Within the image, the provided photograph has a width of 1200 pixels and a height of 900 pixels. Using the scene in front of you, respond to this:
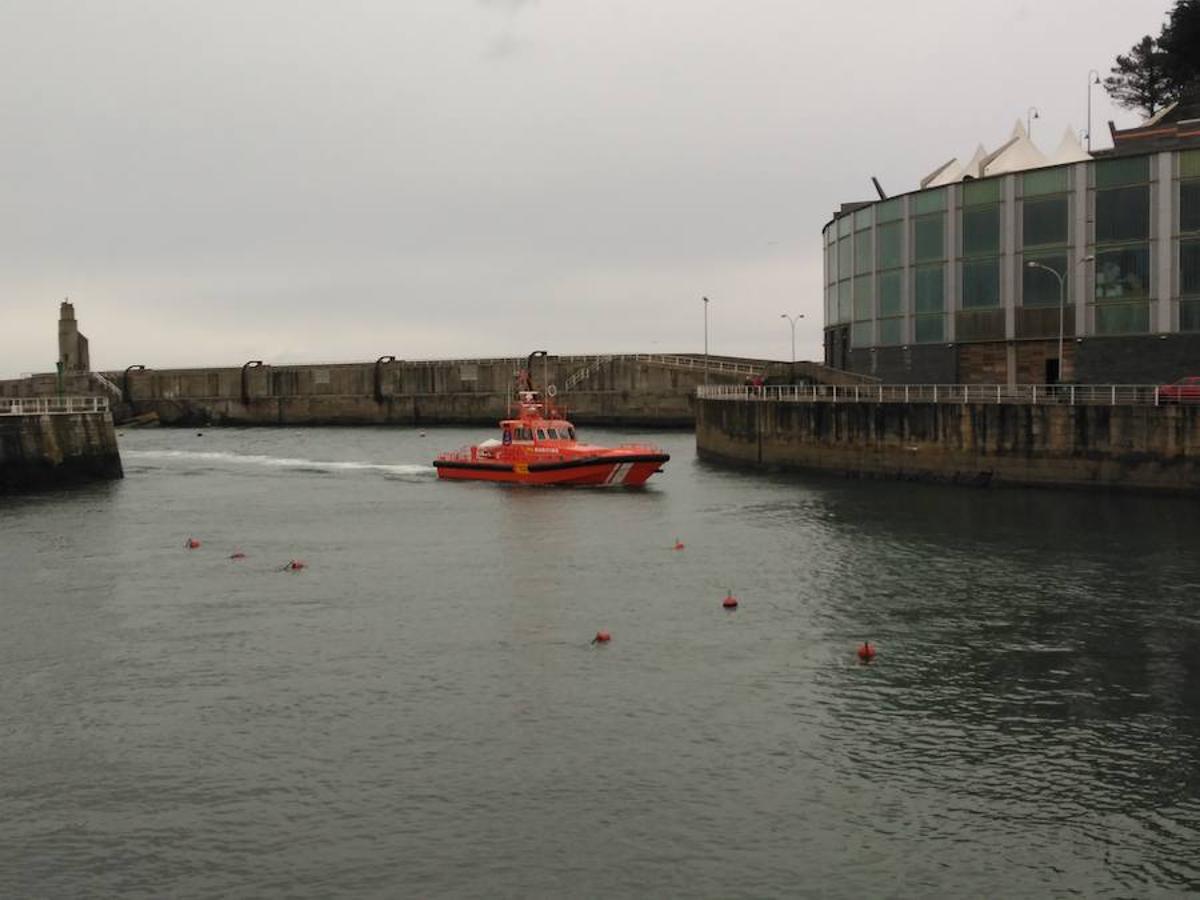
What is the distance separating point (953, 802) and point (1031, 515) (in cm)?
3477

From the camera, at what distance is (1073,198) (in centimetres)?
7175

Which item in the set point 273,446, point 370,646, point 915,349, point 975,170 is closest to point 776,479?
point 915,349

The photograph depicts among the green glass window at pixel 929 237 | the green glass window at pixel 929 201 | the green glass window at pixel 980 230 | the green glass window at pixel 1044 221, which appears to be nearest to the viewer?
the green glass window at pixel 1044 221

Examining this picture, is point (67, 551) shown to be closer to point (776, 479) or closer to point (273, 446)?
point (776, 479)

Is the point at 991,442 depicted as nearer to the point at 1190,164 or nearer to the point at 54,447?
the point at 1190,164

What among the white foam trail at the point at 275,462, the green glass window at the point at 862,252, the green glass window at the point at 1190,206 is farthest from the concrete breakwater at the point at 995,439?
the white foam trail at the point at 275,462

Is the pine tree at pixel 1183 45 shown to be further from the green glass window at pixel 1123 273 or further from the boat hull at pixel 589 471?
the boat hull at pixel 589 471

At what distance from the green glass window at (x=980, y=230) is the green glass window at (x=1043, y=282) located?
100 inches

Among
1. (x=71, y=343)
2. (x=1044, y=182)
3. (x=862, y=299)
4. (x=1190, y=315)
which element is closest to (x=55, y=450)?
(x=862, y=299)

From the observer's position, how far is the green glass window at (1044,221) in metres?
72.4

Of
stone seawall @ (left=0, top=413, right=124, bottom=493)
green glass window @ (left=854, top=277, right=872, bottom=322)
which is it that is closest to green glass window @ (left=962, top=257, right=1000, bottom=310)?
green glass window @ (left=854, top=277, right=872, bottom=322)

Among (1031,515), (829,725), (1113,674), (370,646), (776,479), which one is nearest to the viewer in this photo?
(829,725)

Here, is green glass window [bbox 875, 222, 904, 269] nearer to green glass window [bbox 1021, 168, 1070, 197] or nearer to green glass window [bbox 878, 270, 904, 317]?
green glass window [bbox 878, 270, 904, 317]

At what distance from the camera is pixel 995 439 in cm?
6203
